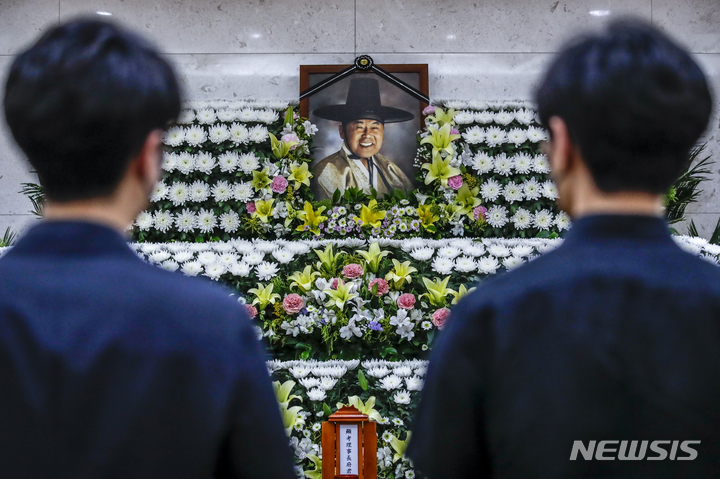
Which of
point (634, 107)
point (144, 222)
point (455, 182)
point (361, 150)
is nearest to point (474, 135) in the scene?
point (455, 182)

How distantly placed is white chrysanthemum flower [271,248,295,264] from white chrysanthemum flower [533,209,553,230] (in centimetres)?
153

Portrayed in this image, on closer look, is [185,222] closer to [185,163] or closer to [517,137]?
[185,163]

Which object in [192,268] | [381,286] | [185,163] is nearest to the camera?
[381,286]

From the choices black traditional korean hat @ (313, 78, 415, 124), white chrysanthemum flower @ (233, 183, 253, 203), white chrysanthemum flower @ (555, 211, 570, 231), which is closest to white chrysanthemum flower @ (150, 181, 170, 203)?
white chrysanthemum flower @ (233, 183, 253, 203)

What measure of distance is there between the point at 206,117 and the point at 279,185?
2.15 feet

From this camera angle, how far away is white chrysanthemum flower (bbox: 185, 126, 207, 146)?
12.4 ft

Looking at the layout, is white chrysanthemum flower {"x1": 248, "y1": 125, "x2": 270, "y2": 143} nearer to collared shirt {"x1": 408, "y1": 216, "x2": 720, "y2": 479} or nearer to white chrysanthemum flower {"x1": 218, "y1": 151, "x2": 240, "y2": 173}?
white chrysanthemum flower {"x1": 218, "y1": 151, "x2": 240, "y2": 173}

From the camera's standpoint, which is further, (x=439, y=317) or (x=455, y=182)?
(x=455, y=182)

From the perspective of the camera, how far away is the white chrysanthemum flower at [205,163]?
12.1ft

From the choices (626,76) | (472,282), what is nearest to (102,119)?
(626,76)

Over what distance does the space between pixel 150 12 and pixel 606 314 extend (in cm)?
490

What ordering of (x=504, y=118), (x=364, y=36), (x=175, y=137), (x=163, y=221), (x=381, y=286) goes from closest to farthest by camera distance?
(x=381, y=286)
(x=163, y=221)
(x=175, y=137)
(x=504, y=118)
(x=364, y=36)

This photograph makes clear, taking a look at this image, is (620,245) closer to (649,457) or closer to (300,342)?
(649,457)

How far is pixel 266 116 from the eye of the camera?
12.8 feet
